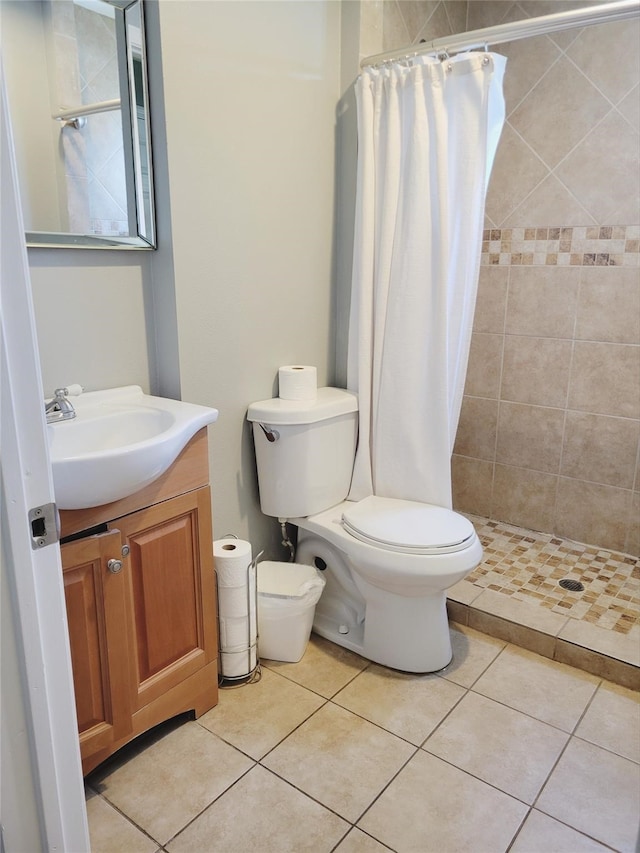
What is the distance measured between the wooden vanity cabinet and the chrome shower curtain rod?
1.36 metres

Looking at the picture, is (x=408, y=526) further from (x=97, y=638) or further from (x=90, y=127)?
(x=90, y=127)

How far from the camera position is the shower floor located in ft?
6.63

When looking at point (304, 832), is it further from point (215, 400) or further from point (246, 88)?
point (246, 88)

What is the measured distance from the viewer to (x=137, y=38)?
5.42ft

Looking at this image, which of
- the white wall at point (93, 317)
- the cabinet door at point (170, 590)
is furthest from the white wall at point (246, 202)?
the cabinet door at point (170, 590)

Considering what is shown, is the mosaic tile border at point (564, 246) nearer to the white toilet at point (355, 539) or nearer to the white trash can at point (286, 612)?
the white toilet at point (355, 539)

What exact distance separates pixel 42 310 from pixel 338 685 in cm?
138

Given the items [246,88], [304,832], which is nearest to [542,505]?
Answer: [304,832]

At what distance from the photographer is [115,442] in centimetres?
164

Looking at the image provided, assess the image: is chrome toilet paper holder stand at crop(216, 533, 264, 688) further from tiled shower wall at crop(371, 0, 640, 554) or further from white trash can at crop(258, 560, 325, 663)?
tiled shower wall at crop(371, 0, 640, 554)

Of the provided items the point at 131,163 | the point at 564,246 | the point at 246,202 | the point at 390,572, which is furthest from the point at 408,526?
the point at 564,246

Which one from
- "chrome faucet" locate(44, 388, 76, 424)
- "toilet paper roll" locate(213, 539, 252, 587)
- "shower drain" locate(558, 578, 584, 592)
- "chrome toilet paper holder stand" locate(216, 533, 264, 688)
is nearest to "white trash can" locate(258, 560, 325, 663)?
"chrome toilet paper holder stand" locate(216, 533, 264, 688)

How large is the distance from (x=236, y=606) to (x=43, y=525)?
1.16m

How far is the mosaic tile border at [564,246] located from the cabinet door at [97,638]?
6.85 feet
